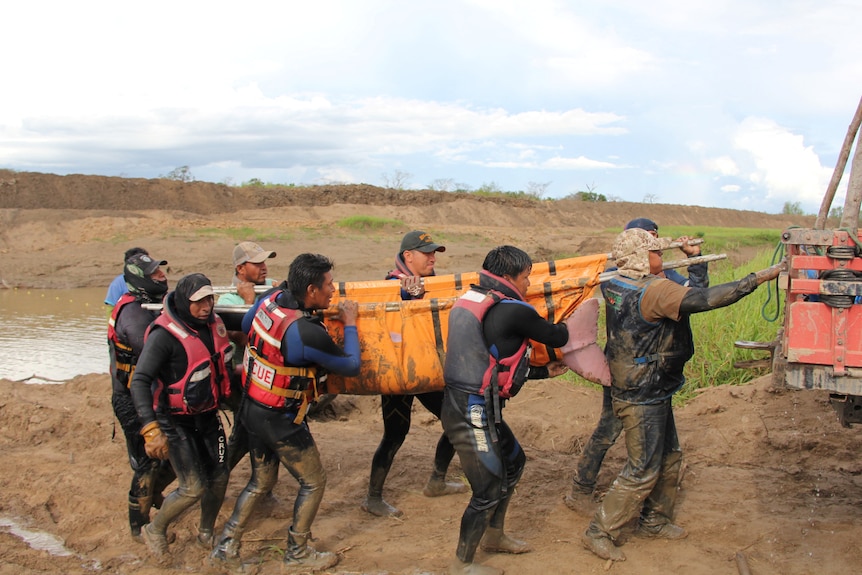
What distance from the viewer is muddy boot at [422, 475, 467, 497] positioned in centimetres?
553

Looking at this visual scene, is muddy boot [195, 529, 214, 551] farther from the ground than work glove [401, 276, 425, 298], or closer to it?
closer to it

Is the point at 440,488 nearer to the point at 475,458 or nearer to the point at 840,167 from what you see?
the point at 475,458

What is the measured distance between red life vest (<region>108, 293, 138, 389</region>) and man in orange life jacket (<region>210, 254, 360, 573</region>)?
3.25 feet

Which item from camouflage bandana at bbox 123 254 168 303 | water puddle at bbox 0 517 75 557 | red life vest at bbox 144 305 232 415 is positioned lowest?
water puddle at bbox 0 517 75 557

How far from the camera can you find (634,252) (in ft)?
13.8

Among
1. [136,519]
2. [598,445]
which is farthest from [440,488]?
[136,519]

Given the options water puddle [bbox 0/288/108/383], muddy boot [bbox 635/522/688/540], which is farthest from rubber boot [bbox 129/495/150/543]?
water puddle [bbox 0/288/108/383]

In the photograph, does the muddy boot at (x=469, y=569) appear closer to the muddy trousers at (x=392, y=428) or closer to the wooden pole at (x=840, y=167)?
the muddy trousers at (x=392, y=428)

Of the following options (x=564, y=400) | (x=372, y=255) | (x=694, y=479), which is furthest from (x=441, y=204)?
(x=694, y=479)

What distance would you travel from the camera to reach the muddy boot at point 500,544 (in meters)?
4.49

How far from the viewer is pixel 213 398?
14.7ft

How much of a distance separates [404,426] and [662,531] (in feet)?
5.99

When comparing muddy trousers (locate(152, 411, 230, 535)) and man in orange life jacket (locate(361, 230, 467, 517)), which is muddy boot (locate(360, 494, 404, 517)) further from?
muddy trousers (locate(152, 411, 230, 535))

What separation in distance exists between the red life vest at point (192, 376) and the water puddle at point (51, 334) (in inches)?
212
